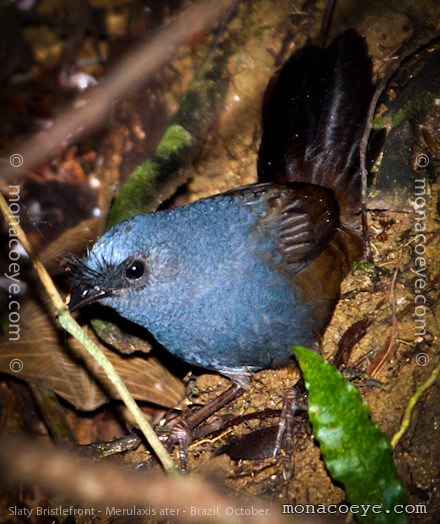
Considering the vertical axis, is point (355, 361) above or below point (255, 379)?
above

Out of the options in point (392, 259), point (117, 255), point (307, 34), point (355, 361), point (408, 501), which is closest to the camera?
point (408, 501)

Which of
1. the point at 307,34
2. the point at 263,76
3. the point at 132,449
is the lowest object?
the point at 132,449

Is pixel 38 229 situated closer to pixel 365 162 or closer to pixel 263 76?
pixel 263 76

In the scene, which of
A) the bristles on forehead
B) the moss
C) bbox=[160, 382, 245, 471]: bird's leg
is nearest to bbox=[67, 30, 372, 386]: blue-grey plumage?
the bristles on forehead

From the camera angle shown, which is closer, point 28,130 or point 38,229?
point 38,229

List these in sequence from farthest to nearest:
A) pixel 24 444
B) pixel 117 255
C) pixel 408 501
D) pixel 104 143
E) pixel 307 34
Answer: pixel 104 143
pixel 307 34
pixel 117 255
pixel 408 501
pixel 24 444

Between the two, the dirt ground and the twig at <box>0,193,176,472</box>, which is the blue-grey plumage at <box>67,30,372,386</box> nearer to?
the dirt ground

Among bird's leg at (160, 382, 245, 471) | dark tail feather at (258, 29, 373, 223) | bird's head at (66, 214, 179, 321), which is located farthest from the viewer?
dark tail feather at (258, 29, 373, 223)

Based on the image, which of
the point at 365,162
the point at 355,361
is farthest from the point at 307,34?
the point at 355,361

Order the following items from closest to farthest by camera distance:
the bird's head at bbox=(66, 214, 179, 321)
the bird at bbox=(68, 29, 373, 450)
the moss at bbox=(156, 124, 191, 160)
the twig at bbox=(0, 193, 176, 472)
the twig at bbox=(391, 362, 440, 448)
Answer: the twig at bbox=(0, 193, 176, 472), the twig at bbox=(391, 362, 440, 448), the bird's head at bbox=(66, 214, 179, 321), the bird at bbox=(68, 29, 373, 450), the moss at bbox=(156, 124, 191, 160)
